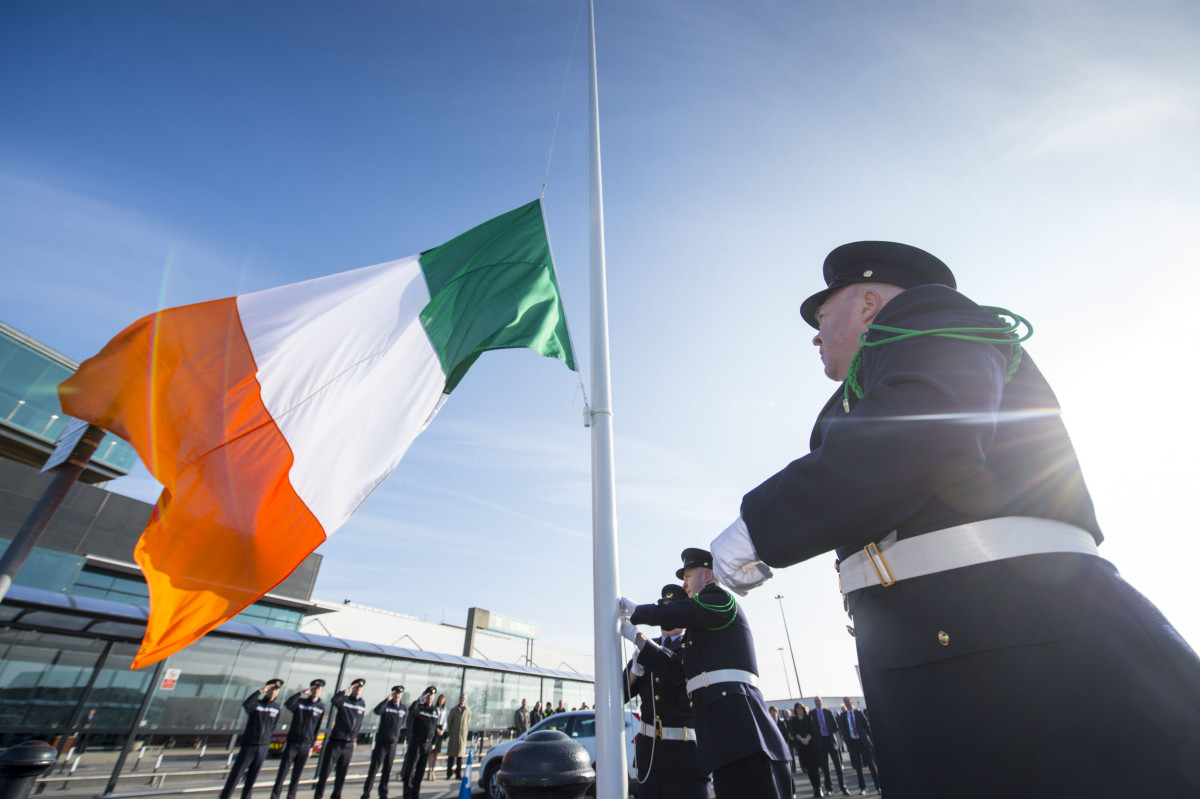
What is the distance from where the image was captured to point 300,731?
8961 mm

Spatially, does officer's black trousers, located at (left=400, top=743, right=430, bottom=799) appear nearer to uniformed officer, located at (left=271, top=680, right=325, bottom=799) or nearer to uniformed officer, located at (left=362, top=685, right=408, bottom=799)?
uniformed officer, located at (left=362, top=685, right=408, bottom=799)

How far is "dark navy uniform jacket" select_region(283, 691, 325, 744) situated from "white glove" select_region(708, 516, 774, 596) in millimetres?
10620

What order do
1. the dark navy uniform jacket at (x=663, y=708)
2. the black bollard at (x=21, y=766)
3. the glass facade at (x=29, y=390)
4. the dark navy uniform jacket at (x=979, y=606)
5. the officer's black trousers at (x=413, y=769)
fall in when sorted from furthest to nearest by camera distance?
the glass facade at (x=29, y=390), the officer's black trousers at (x=413, y=769), the dark navy uniform jacket at (x=663, y=708), the black bollard at (x=21, y=766), the dark navy uniform jacket at (x=979, y=606)

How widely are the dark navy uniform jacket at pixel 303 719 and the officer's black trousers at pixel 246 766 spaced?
0.60 m

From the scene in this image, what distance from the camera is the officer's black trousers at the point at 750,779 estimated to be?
11.1 ft

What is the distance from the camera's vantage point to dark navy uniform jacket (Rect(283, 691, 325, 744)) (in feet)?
29.3

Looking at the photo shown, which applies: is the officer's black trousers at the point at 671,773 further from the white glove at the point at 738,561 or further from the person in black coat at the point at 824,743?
the person in black coat at the point at 824,743

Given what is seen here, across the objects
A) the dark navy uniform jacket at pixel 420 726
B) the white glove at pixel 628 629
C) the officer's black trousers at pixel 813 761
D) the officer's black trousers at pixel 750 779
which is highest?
the white glove at pixel 628 629

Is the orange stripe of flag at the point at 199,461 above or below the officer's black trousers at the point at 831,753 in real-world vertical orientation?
above

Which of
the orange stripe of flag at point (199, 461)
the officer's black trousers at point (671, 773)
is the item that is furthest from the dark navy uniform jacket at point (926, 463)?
the officer's black trousers at point (671, 773)

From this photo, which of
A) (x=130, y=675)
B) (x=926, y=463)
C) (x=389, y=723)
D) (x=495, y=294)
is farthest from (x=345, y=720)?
(x=926, y=463)

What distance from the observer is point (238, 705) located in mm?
10953

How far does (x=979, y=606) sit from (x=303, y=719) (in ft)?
36.8

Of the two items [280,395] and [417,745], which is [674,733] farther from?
[417,745]
